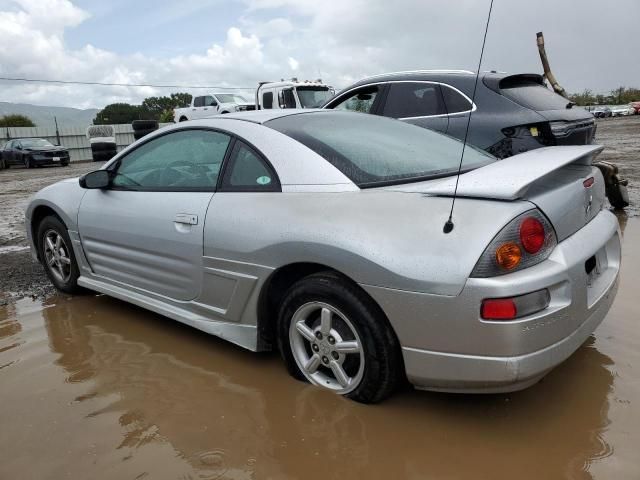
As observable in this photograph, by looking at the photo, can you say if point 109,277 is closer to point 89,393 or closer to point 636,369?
point 89,393

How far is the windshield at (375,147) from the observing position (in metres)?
2.66

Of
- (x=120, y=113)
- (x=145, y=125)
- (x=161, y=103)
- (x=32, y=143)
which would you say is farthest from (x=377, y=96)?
(x=161, y=103)

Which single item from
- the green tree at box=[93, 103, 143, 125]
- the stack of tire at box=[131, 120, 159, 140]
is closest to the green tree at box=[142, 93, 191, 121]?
the green tree at box=[93, 103, 143, 125]

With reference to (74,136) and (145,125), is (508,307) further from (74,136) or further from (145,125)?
(74,136)

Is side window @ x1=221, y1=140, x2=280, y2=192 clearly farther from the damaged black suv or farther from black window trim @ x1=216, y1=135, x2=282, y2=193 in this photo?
the damaged black suv

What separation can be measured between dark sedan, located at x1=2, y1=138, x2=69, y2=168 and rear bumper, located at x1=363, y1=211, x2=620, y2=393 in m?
22.9

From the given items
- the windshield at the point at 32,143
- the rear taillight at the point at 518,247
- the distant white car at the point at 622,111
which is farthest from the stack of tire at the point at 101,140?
the distant white car at the point at 622,111

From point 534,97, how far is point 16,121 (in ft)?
136

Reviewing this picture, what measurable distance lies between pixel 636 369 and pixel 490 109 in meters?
3.14

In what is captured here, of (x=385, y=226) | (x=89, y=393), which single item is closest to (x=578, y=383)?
(x=385, y=226)

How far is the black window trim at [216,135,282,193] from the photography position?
2763 millimetres

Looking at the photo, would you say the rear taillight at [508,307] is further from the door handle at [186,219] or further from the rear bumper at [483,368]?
the door handle at [186,219]

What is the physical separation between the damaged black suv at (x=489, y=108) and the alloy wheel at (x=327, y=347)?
3.28 m

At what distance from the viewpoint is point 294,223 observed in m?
2.54
